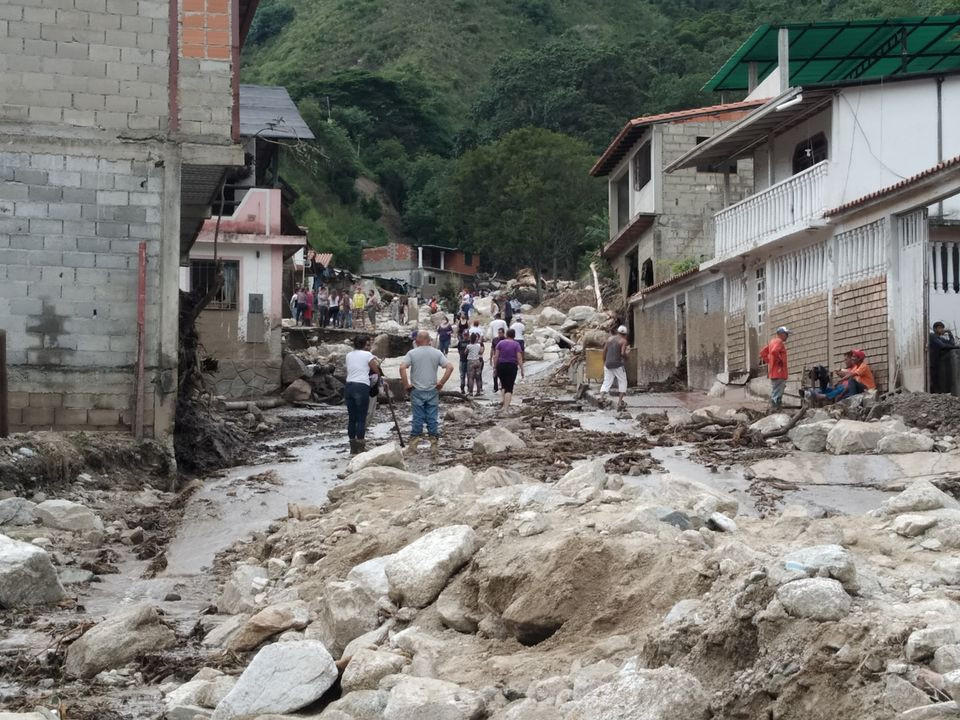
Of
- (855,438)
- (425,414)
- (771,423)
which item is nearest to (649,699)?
(855,438)

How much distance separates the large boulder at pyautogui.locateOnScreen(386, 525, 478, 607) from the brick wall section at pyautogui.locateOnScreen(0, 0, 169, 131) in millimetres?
9519

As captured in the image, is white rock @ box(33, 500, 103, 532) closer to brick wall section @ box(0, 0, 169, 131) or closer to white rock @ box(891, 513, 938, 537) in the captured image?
brick wall section @ box(0, 0, 169, 131)

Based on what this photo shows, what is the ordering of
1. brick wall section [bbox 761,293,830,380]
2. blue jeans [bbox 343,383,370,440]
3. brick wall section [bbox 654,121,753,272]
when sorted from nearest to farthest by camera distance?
blue jeans [bbox 343,383,370,440], brick wall section [bbox 761,293,830,380], brick wall section [bbox 654,121,753,272]

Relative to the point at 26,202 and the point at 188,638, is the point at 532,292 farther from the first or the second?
the point at 188,638

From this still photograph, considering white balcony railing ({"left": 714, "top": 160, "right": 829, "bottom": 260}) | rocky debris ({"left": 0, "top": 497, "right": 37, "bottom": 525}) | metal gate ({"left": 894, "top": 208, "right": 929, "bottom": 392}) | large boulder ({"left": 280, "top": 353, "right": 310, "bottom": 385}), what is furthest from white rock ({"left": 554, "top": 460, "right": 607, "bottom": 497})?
large boulder ({"left": 280, "top": 353, "right": 310, "bottom": 385})

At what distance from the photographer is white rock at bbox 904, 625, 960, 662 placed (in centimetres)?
472

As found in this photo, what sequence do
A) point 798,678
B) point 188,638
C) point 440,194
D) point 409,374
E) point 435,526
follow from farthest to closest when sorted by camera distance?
1. point 440,194
2. point 409,374
3. point 435,526
4. point 188,638
5. point 798,678

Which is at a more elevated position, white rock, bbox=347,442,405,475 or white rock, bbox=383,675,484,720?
white rock, bbox=347,442,405,475

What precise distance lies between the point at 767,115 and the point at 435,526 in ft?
A: 51.7

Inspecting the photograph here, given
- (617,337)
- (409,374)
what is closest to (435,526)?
(409,374)

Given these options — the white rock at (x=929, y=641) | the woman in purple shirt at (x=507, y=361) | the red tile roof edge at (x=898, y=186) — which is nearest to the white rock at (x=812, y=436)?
the red tile roof edge at (x=898, y=186)

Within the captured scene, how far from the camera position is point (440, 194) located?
6412 cm

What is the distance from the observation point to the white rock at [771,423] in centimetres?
1617

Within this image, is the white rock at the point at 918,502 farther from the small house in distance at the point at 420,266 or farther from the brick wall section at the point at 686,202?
the small house in distance at the point at 420,266
